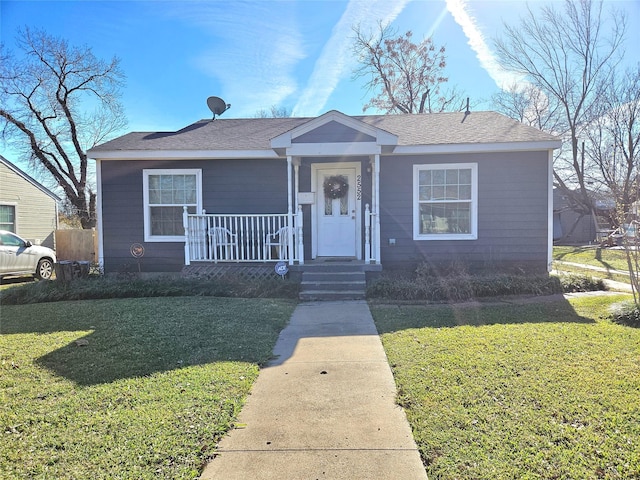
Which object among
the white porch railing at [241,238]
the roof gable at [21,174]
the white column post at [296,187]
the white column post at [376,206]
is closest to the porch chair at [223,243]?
the white porch railing at [241,238]

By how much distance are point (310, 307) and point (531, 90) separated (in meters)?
23.8

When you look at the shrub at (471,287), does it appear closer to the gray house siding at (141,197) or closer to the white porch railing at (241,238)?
the white porch railing at (241,238)

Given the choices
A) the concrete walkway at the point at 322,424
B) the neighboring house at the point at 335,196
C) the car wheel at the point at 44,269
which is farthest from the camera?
the car wheel at the point at 44,269

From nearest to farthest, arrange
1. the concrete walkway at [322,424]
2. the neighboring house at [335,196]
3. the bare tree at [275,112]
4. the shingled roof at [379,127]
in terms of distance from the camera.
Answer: the concrete walkway at [322,424] < the neighboring house at [335,196] < the shingled roof at [379,127] < the bare tree at [275,112]

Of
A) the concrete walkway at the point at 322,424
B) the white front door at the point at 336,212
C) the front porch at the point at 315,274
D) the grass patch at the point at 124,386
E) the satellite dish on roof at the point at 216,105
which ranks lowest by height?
the concrete walkway at the point at 322,424

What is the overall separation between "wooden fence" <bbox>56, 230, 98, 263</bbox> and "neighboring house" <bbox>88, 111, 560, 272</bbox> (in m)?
7.88

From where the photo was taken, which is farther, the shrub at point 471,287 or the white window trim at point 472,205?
the white window trim at point 472,205

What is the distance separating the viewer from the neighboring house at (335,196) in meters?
8.21

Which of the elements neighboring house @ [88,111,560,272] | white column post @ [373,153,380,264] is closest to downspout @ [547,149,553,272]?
neighboring house @ [88,111,560,272]

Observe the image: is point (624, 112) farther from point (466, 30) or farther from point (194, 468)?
point (194, 468)

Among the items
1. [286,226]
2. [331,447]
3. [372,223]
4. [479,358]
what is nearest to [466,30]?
[372,223]

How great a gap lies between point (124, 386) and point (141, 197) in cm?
680

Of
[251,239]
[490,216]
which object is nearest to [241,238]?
[251,239]

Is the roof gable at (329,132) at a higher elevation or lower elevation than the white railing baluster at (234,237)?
higher
